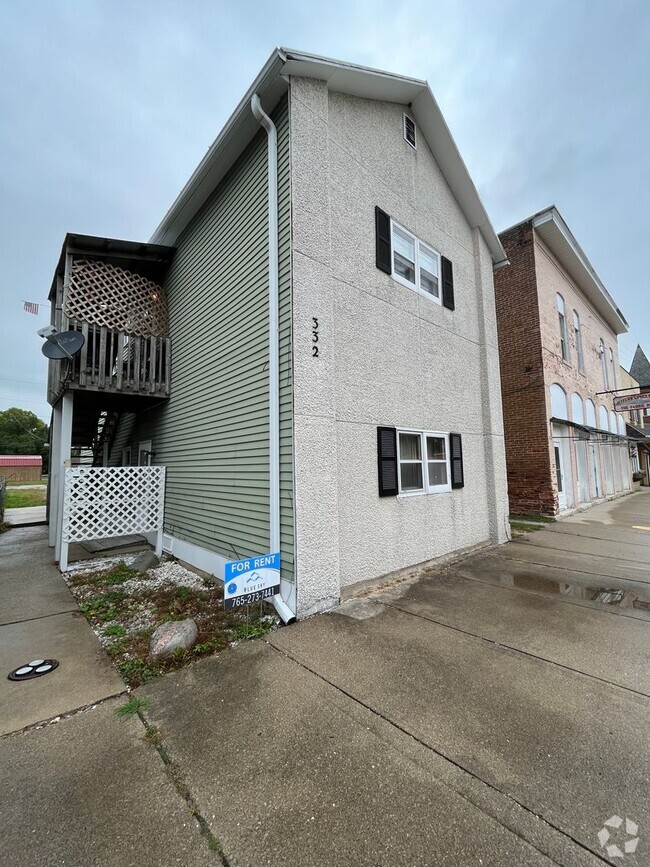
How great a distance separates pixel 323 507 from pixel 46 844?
3.09 metres

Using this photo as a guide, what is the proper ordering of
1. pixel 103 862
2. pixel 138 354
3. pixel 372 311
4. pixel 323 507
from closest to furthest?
1. pixel 103 862
2. pixel 323 507
3. pixel 372 311
4. pixel 138 354

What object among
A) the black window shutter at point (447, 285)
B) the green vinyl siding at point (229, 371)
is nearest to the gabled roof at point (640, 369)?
the black window shutter at point (447, 285)

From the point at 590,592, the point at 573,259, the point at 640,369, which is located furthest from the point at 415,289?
the point at 640,369

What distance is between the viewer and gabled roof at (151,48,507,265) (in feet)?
Result: 15.3

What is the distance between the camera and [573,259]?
12875 millimetres

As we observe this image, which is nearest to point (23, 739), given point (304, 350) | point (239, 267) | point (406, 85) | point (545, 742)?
point (545, 742)

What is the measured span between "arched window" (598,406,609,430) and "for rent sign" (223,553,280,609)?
16.6m

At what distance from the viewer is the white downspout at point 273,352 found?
4.29 meters

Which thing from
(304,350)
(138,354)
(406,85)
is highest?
(406,85)

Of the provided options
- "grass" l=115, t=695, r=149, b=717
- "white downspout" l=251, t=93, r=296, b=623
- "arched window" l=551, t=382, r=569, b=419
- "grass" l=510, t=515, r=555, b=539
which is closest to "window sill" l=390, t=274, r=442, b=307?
"white downspout" l=251, t=93, r=296, b=623

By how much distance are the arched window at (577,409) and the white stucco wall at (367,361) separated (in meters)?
7.04

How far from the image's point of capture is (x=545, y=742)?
2297 millimetres

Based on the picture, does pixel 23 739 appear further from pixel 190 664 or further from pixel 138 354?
pixel 138 354

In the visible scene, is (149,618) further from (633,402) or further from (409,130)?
(633,402)
